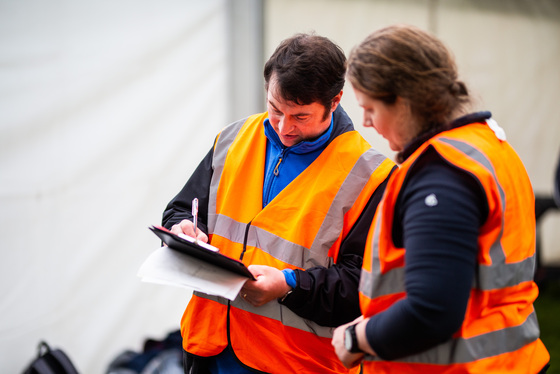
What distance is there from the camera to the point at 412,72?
1056 mm

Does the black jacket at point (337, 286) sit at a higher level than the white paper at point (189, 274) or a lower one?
lower

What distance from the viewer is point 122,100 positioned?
2732 mm

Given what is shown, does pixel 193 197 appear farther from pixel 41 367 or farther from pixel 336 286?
pixel 41 367

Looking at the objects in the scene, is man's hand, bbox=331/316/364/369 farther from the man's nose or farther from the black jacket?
the man's nose

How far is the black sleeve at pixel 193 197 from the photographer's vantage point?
1.68 metres

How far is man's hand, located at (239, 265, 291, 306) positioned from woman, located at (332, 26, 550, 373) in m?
0.29

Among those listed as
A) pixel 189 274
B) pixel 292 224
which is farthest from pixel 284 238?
pixel 189 274

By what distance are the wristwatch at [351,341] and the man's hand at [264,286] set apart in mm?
311

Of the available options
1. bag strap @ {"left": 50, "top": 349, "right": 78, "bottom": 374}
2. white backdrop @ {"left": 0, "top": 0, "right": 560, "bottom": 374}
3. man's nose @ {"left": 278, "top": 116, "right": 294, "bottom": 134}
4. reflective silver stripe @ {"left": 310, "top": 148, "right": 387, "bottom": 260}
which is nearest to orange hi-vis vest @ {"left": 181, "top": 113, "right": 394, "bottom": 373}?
reflective silver stripe @ {"left": 310, "top": 148, "right": 387, "bottom": 260}

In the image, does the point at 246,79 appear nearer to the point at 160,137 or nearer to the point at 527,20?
the point at 160,137

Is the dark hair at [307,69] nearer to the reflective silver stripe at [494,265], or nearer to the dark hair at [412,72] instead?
the dark hair at [412,72]

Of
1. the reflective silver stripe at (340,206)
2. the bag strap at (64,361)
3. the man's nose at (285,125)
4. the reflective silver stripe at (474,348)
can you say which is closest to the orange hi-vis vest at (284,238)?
the reflective silver stripe at (340,206)

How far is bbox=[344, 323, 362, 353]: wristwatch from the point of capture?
1.11 metres

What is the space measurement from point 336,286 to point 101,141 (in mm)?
1653
